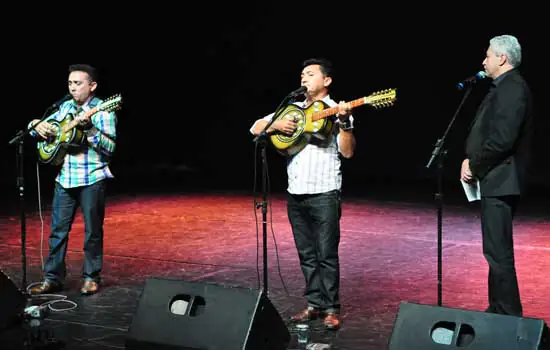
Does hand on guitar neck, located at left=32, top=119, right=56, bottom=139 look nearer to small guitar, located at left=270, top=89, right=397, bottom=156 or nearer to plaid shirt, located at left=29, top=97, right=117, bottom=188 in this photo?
plaid shirt, located at left=29, top=97, right=117, bottom=188

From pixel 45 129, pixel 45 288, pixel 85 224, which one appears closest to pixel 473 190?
pixel 85 224

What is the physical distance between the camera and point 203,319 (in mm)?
4543

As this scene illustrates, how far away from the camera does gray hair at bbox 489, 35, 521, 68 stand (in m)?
5.12

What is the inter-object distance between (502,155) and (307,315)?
1709 millimetres

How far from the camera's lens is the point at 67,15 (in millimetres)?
14531

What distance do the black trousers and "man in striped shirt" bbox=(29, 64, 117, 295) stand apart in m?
2.93

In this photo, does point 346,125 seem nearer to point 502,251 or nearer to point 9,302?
point 502,251

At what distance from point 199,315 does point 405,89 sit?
9.72m

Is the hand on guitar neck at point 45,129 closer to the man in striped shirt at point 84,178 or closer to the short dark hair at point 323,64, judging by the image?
the man in striped shirt at point 84,178

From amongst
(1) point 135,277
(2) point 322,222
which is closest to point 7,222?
(1) point 135,277

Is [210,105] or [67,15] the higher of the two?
[67,15]

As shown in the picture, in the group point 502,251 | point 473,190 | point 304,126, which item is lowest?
point 502,251

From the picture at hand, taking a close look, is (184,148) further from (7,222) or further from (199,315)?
(199,315)

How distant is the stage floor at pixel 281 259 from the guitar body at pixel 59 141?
110cm
